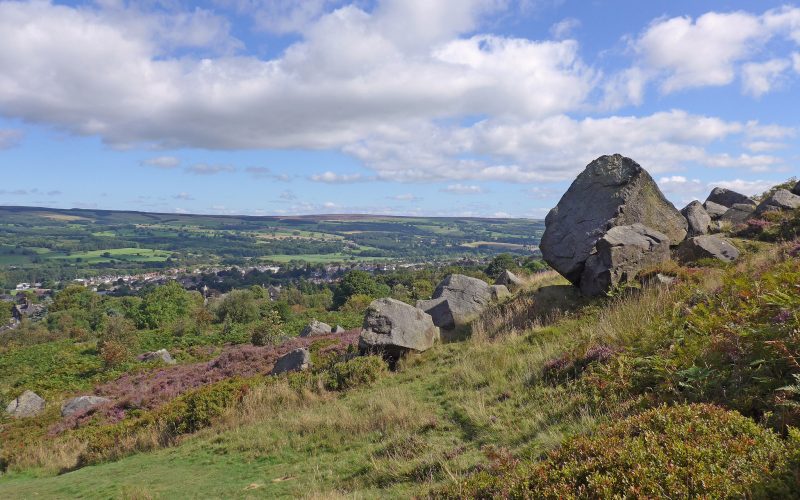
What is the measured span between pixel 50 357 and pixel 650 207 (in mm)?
39539

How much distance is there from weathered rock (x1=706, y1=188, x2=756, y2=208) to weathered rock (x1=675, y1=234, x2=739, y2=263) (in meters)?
14.6

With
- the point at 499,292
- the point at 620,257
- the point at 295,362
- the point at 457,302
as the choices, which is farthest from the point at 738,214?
the point at 295,362

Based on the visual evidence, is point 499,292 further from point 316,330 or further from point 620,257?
point 316,330

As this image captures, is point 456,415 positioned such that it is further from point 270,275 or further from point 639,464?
point 270,275

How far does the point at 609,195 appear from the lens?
60.5 ft

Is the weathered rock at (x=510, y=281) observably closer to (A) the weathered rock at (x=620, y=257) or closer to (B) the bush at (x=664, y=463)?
(A) the weathered rock at (x=620, y=257)

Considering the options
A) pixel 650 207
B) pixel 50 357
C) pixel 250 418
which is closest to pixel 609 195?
pixel 650 207

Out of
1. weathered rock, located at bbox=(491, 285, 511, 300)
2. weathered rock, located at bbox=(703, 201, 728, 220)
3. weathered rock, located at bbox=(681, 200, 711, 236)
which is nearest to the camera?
weathered rock, located at bbox=(681, 200, 711, 236)

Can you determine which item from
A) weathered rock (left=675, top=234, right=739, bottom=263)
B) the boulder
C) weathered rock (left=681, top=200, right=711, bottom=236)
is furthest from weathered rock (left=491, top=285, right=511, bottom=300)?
weathered rock (left=681, top=200, right=711, bottom=236)

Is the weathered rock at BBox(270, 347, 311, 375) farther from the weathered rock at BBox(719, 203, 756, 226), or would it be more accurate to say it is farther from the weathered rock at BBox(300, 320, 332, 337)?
the weathered rock at BBox(719, 203, 756, 226)

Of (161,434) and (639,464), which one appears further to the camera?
(161,434)

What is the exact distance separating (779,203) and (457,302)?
1699 centimetres

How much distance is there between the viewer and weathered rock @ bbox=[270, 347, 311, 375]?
62.2ft

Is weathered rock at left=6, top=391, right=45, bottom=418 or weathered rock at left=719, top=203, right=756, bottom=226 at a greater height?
weathered rock at left=719, top=203, right=756, bottom=226
